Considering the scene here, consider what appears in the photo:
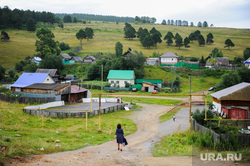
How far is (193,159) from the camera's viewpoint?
1275 cm

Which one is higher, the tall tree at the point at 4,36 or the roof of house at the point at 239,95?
the tall tree at the point at 4,36

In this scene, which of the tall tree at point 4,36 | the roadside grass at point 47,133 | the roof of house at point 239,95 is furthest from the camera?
the tall tree at point 4,36

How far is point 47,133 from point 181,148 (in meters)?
10.6

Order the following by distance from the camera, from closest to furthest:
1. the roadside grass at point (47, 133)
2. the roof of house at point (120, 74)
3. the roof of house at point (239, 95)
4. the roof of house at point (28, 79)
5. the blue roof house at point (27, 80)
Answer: the roadside grass at point (47, 133)
the roof of house at point (239, 95)
the blue roof house at point (27, 80)
the roof of house at point (28, 79)
the roof of house at point (120, 74)

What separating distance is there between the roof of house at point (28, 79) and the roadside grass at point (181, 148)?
34.2 metres

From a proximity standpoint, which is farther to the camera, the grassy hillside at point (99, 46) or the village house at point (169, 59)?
the grassy hillside at point (99, 46)

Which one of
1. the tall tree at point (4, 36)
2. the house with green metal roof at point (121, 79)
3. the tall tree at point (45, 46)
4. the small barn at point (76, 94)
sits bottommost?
the small barn at point (76, 94)

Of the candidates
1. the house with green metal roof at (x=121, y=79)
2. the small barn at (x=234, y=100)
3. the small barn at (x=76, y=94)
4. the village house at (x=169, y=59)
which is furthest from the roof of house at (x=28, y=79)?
the village house at (x=169, y=59)

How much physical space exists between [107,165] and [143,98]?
36350 millimetres

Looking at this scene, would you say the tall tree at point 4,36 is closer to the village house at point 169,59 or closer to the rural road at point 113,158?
the village house at point 169,59

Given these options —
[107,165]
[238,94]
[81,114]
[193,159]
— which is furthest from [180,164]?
[238,94]

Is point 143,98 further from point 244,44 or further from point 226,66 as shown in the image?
point 244,44

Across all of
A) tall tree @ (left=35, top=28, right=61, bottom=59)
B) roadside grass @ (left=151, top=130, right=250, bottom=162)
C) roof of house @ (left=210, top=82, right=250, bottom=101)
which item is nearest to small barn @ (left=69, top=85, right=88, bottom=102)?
roof of house @ (left=210, top=82, right=250, bottom=101)

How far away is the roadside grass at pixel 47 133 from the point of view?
13.3 metres
